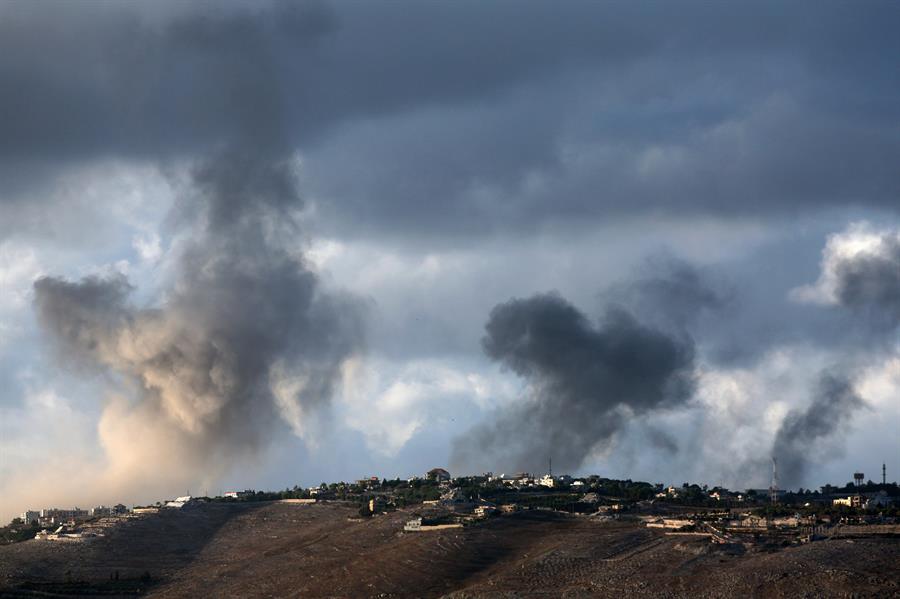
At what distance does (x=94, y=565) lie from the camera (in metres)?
193

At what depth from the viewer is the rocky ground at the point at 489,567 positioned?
149m

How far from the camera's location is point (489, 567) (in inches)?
6654

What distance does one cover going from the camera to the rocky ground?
149m

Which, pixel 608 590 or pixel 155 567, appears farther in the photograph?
pixel 155 567

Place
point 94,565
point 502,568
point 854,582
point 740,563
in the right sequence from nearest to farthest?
point 854,582
point 740,563
point 502,568
point 94,565

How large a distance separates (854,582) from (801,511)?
51.8m

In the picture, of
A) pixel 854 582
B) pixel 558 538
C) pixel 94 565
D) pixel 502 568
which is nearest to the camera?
pixel 854 582

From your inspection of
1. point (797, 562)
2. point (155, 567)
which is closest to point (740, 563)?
point (797, 562)

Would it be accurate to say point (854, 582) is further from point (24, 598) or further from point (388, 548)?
point (24, 598)

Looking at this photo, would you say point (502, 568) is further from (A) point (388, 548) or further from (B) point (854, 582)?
(B) point (854, 582)

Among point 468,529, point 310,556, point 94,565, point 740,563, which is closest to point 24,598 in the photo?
point 94,565

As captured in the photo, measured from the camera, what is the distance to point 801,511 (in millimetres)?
196375

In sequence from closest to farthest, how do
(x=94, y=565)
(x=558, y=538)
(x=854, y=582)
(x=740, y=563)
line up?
(x=854, y=582)
(x=740, y=563)
(x=558, y=538)
(x=94, y=565)

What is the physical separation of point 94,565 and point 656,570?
74.0 meters
